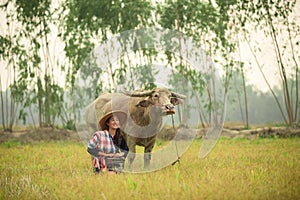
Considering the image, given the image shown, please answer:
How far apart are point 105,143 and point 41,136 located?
387 inches

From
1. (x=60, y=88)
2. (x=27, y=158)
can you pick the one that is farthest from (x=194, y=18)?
(x=27, y=158)

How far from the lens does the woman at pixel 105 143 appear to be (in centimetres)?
579

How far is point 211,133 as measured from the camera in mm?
11477

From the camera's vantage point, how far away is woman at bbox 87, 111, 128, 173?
5.79 metres

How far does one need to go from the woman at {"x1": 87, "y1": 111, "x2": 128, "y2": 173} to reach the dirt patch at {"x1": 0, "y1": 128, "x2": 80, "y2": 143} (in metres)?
9.08

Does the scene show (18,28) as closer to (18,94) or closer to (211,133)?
(18,94)

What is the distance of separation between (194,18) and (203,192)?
42.4 feet

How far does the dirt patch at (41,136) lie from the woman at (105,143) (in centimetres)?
908

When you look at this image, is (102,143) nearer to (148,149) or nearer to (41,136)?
(148,149)

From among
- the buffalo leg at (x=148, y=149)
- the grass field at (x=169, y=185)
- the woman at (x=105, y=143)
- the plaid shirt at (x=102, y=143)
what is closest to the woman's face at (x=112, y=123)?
the woman at (x=105, y=143)

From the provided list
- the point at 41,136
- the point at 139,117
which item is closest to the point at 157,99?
the point at 139,117

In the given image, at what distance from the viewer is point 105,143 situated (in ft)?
19.2

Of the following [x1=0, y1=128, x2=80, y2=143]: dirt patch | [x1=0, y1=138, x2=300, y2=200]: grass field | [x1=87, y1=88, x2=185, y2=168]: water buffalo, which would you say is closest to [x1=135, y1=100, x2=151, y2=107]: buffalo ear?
[x1=87, y1=88, x2=185, y2=168]: water buffalo

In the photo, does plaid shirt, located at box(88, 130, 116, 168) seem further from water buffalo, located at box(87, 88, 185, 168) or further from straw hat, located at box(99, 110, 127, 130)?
water buffalo, located at box(87, 88, 185, 168)
